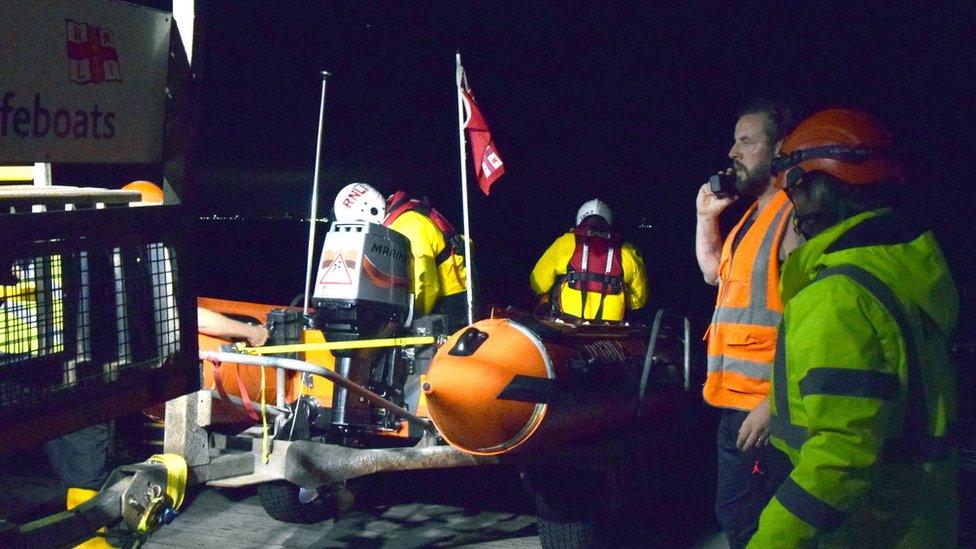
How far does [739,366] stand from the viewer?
3.52 m

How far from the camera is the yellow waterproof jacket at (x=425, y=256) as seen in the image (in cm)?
592

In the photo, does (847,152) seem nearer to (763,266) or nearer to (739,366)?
(763,266)

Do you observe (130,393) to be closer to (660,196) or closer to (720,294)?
(720,294)

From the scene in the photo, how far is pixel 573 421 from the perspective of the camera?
193 inches

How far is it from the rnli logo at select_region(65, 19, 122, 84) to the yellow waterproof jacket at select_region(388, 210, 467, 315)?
128 inches

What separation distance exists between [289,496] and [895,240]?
4.24m

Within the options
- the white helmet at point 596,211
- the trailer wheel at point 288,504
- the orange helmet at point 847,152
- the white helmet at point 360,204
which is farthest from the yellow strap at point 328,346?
the orange helmet at point 847,152

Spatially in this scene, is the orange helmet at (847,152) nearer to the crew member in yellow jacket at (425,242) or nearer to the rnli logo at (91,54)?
the rnli logo at (91,54)

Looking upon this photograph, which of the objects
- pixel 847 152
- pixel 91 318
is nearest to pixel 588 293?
pixel 91 318

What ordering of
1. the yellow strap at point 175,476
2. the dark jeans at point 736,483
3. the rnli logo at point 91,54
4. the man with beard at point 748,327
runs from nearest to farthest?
the rnli logo at point 91,54, the dark jeans at point 736,483, the man with beard at point 748,327, the yellow strap at point 175,476

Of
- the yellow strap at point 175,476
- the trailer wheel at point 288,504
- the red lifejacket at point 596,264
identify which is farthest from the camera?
the red lifejacket at point 596,264

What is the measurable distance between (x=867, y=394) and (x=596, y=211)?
18.5 ft

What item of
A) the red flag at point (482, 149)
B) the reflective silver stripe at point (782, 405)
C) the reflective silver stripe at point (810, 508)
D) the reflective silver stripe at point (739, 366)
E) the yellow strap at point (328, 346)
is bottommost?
the yellow strap at point (328, 346)

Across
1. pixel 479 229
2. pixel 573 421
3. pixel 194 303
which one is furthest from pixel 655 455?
pixel 479 229
